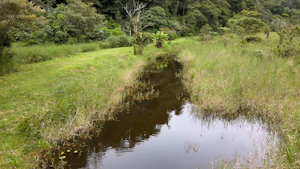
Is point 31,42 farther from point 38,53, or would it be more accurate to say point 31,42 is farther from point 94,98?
point 94,98

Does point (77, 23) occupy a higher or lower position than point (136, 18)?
lower

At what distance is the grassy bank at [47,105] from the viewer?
15.1 ft

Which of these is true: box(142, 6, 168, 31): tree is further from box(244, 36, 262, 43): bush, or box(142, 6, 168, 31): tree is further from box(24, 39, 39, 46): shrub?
box(24, 39, 39, 46): shrub

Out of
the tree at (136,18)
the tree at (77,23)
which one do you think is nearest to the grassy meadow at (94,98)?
the tree at (77,23)

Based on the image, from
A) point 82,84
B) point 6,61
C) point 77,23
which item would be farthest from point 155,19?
point 82,84

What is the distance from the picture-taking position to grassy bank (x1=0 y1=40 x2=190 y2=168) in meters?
4.60

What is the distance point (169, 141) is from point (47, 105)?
335 cm

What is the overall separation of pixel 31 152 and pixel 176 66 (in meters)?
11.9

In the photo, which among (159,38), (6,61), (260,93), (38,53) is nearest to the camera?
(260,93)

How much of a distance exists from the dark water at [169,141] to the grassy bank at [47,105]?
2.18ft

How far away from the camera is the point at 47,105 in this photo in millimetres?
5594

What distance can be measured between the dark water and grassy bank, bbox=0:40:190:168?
0.66 metres

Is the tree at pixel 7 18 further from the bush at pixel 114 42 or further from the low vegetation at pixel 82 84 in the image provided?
the bush at pixel 114 42

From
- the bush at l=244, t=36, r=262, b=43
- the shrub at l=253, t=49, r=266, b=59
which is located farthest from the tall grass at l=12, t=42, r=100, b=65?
the bush at l=244, t=36, r=262, b=43
